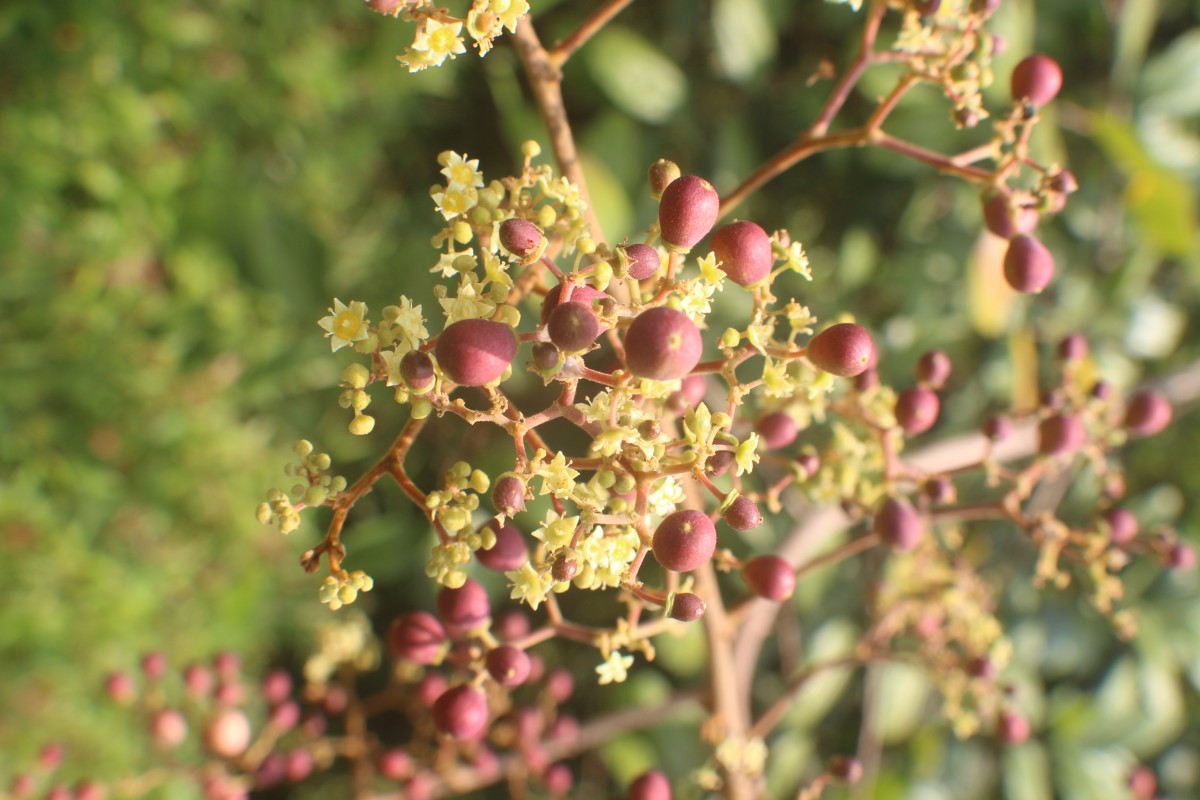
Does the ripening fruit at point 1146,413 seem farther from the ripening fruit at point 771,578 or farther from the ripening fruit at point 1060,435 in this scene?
the ripening fruit at point 771,578

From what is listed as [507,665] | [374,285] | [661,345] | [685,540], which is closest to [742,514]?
[685,540]

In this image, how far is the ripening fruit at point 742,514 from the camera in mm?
735

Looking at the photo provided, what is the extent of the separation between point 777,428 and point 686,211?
1.10 ft

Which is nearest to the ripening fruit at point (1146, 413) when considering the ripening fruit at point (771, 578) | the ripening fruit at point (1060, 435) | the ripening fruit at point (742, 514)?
the ripening fruit at point (1060, 435)

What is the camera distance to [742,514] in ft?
2.42

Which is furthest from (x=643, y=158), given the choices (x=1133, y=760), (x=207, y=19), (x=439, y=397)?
(x=1133, y=760)

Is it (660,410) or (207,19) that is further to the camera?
(207,19)

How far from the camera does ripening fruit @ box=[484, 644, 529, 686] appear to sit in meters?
0.88

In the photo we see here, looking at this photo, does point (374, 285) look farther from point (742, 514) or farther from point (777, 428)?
point (742, 514)

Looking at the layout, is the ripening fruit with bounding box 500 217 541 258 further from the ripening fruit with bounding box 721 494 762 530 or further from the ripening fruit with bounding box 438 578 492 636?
the ripening fruit with bounding box 438 578 492 636

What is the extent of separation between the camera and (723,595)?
1.87 m

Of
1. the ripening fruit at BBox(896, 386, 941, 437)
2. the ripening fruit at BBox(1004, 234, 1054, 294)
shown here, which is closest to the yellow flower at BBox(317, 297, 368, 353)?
the ripening fruit at BBox(896, 386, 941, 437)

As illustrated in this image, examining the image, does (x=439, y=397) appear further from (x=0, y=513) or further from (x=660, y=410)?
(x=0, y=513)

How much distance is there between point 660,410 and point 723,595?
45.3 inches
